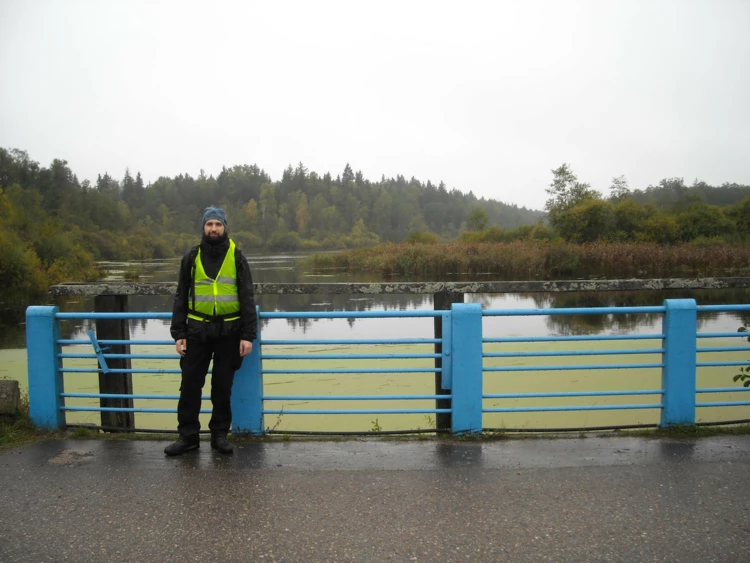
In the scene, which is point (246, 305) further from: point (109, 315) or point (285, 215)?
point (285, 215)

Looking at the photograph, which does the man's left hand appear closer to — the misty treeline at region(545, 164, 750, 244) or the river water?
the river water

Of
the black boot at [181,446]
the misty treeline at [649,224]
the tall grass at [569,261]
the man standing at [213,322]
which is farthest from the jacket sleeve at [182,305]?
the misty treeline at [649,224]

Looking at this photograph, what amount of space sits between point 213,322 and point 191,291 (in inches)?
11.5

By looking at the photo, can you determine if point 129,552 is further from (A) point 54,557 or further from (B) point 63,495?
(B) point 63,495

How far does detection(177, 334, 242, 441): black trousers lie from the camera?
430cm

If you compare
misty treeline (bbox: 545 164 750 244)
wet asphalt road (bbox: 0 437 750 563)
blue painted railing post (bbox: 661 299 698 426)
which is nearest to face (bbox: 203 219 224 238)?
wet asphalt road (bbox: 0 437 750 563)

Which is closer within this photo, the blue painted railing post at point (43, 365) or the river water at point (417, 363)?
the blue painted railing post at point (43, 365)

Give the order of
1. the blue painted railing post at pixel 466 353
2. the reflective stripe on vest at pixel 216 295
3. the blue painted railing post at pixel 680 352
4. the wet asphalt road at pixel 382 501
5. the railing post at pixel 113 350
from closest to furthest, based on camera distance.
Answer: the wet asphalt road at pixel 382 501, the reflective stripe on vest at pixel 216 295, the blue painted railing post at pixel 466 353, the blue painted railing post at pixel 680 352, the railing post at pixel 113 350

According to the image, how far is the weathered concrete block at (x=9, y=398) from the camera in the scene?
482 cm

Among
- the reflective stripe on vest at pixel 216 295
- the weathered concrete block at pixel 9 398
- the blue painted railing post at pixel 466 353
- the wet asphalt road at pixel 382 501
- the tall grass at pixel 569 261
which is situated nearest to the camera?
the wet asphalt road at pixel 382 501

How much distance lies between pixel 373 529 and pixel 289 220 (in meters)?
118

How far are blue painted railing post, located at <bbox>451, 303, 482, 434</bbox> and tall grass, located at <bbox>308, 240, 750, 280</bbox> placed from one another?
20.8 meters

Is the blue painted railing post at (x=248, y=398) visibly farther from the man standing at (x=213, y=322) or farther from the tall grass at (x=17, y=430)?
the tall grass at (x=17, y=430)

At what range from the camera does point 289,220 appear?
11950cm
